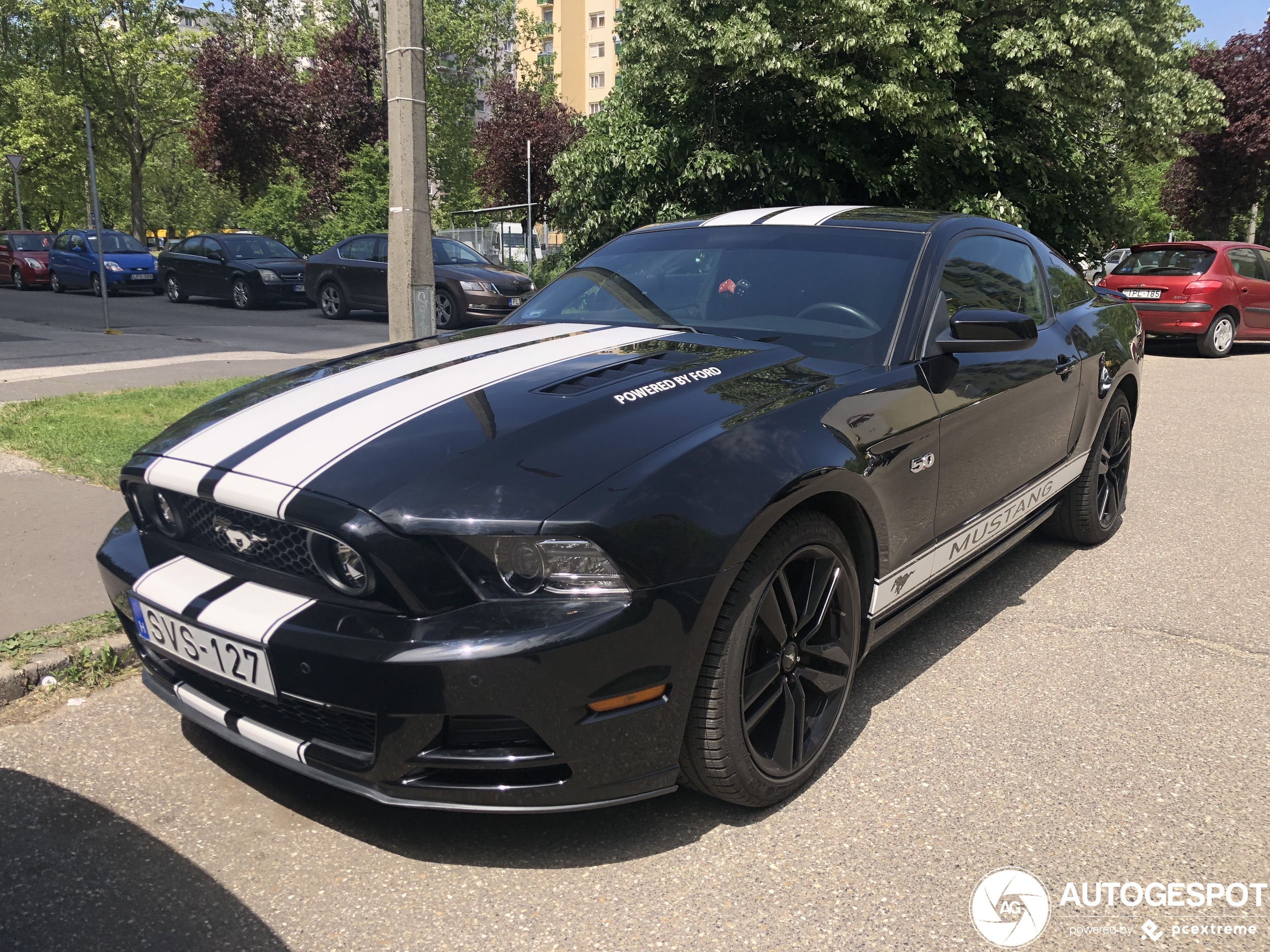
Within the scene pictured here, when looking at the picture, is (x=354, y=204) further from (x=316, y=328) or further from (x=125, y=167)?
(x=125, y=167)

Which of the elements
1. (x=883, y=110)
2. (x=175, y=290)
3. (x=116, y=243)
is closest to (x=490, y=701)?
(x=883, y=110)

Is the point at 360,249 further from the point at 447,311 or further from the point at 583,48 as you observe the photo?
the point at 583,48

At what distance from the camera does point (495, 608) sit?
2166 mm

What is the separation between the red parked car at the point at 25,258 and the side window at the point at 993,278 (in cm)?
2728

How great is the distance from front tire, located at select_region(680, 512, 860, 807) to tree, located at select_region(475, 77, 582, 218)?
33.7 m

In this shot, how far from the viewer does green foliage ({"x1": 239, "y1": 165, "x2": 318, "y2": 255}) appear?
27.1 m

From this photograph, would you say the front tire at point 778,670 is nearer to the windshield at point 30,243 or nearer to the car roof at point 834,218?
the car roof at point 834,218

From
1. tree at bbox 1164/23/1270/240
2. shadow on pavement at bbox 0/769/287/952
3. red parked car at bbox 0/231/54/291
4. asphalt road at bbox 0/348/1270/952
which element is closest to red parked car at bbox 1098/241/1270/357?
tree at bbox 1164/23/1270/240

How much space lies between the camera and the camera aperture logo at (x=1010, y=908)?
7.27 ft

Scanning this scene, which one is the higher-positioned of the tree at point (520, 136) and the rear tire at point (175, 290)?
the tree at point (520, 136)

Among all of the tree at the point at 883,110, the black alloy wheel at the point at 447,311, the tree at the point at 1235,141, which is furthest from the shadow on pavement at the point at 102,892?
the tree at the point at 1235,141

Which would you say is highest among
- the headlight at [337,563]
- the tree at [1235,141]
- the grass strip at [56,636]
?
the tree at [1235,141]

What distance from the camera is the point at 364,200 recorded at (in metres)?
22.5

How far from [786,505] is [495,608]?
0.79m
